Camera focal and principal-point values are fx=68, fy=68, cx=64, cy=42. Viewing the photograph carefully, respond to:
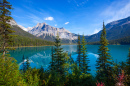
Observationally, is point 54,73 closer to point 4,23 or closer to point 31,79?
point 31,79

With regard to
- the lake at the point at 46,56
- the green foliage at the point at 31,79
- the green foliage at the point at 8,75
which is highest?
the green foliage at the point at 8,75

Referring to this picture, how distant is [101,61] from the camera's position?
18188 millimetres

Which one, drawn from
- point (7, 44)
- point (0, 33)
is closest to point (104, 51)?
point (7, 44)

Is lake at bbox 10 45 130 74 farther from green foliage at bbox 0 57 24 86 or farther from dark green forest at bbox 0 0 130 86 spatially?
green foliage at bbox 0 57 24 86

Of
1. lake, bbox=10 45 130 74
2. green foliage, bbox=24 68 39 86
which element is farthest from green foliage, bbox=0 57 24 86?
lake, bbox=10 45 130 74

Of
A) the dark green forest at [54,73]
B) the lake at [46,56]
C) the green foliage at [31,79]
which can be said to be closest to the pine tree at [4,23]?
the dark green forest at [54,73]

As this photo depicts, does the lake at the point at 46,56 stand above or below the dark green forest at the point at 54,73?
below

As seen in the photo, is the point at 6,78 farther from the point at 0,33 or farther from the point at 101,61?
the point at 101,61

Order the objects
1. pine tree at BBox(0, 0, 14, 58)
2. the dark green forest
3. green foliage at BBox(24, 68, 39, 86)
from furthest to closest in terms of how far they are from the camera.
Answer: pine tree at BBox(0, 0, 14, 58)
green foliage at BBox(24, 68, 39, 86)
the dark green forest

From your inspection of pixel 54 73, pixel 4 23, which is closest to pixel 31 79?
pixel 54 73

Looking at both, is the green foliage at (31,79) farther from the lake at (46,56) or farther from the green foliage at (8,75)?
the lake at (46,56)

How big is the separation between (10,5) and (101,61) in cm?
2573

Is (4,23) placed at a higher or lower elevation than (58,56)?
higher

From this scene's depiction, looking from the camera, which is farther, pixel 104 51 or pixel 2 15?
pixel 104 51
